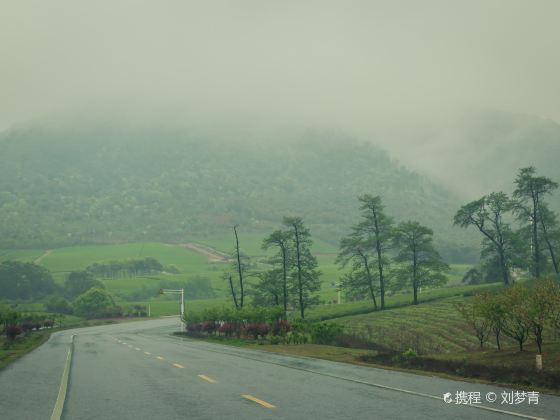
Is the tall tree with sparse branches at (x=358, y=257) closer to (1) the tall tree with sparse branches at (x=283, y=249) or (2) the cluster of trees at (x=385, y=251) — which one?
(2) the cluster of trees at (x=385, y=251)

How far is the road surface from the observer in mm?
12812

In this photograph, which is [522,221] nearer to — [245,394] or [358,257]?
[358,257]

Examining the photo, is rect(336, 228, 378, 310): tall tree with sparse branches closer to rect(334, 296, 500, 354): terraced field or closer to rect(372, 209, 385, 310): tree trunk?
rect(372, 209, 385, 310): tree trunk

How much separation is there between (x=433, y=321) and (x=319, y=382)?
43300mm

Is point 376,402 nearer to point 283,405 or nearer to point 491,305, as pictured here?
point 283,405

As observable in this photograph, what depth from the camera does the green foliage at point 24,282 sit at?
17550 cm

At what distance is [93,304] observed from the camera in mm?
150500

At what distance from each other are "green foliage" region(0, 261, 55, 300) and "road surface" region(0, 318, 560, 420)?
547 ft

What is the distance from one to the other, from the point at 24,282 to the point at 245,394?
179501 mm

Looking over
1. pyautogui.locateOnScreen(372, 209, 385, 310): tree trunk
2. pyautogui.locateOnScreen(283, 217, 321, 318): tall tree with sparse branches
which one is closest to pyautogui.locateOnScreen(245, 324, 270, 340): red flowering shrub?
pyautogui.locateOnScreen(283, 217, 321, 318): tall tree with sparse branches

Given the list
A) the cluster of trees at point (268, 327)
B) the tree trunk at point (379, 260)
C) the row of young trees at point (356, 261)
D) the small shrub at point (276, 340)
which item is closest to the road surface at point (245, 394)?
the cluster of trees at point (268, 327)

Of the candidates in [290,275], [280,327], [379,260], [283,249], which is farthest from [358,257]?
[280,327]

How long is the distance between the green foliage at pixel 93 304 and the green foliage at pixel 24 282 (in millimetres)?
32706

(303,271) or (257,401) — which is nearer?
(257,401)
